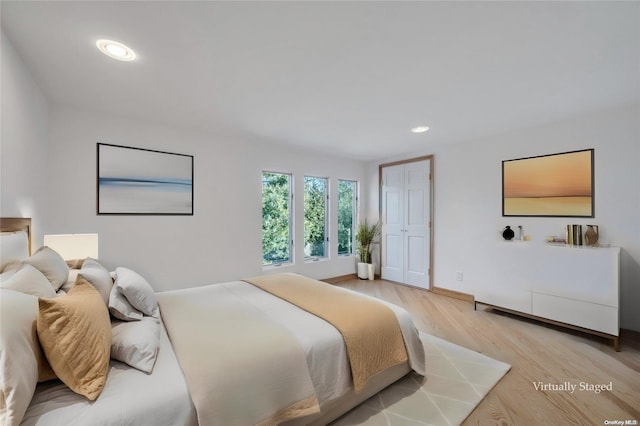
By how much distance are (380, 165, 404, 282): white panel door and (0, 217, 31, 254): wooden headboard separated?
467 centimetres

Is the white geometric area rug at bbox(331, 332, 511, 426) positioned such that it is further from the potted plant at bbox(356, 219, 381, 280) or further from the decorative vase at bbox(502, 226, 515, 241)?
the potted plant at bbox(356, 219, 381, 280)

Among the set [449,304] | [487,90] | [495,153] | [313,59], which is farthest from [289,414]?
[495,153]

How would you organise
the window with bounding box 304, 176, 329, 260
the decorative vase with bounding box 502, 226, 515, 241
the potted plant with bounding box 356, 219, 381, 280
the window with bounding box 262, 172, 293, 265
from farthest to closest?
the potted plant with bounding box 356, 219, 381, 280 → the window with bounding box 304, 176, 329, 260 → the window with bounding box 262, 172, 293, 265 → the decorative vase with bounding box 502, 226, 515, 241

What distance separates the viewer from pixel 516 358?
2422mm

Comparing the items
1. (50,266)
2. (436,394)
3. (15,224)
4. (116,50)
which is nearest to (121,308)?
(50,266)

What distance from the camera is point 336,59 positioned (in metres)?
1.90

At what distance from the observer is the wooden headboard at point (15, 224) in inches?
63.6

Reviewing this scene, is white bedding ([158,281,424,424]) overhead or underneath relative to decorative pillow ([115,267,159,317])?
underneath

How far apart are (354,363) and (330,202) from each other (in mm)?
3563

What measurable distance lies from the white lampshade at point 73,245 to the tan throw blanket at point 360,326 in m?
1.78

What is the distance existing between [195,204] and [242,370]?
2696mm

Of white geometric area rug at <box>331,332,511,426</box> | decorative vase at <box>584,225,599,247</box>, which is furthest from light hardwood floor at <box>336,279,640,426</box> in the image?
decorative vase at <box>584,225,599,247</box>

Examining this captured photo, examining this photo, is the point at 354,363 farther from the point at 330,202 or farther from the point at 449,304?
the point at 330,202

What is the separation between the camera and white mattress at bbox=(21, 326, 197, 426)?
3.25 feet
